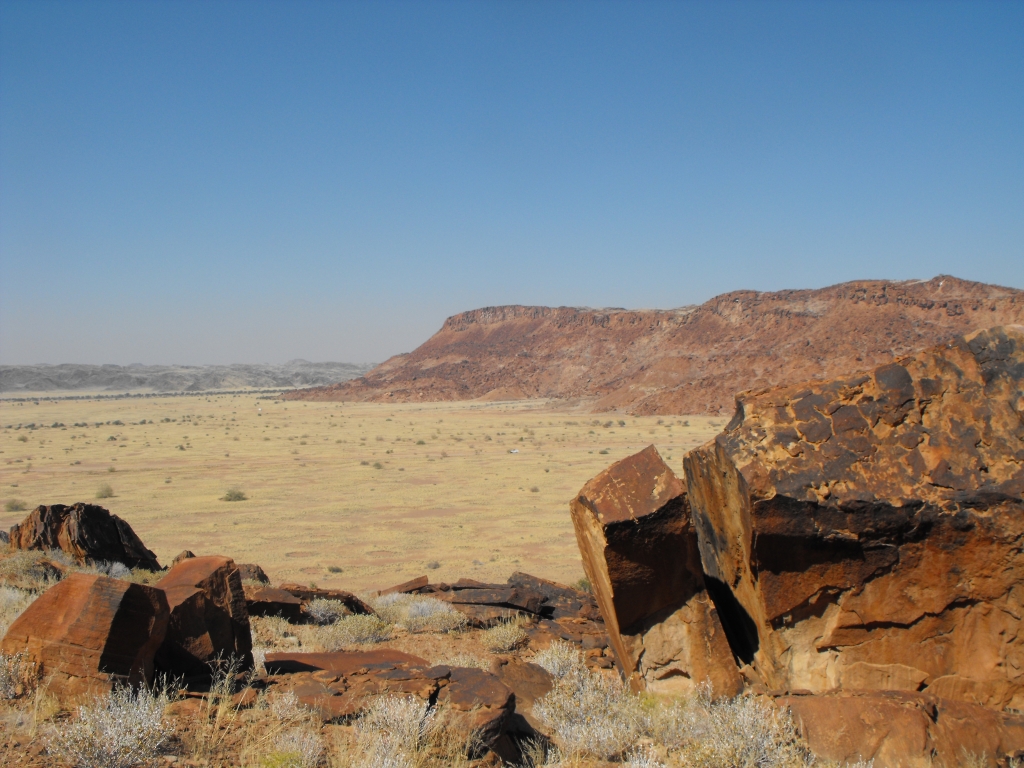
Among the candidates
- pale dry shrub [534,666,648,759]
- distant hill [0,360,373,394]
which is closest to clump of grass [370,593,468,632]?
pale dry shrub [534,666,648,759]

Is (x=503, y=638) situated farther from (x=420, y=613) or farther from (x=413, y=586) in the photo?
(x=413, y=586)

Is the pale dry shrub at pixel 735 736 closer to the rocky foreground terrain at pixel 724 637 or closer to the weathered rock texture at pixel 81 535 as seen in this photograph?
the rocky foreground terrain at pixel 724 637

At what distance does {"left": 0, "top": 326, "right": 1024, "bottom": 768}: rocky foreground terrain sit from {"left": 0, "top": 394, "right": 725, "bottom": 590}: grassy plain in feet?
27.4

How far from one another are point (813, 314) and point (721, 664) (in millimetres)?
73928

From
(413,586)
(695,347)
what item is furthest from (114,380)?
(413,586)

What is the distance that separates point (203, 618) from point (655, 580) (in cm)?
337

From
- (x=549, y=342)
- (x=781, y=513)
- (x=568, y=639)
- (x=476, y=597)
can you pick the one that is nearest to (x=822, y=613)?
(x=781, y=513)

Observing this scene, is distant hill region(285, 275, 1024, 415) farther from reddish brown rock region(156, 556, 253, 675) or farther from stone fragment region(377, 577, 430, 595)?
reddish brown rock region(156, 556, 253, 675)

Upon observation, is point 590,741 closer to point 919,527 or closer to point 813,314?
point 919,527

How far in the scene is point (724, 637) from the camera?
18.1 ft

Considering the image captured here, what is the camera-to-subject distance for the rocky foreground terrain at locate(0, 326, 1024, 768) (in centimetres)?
424

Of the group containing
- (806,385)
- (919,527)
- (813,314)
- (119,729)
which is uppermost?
(813,314)

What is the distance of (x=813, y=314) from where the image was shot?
73188 millimetres

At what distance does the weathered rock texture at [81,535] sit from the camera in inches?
428
